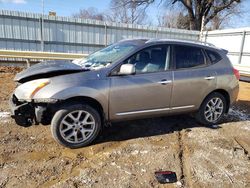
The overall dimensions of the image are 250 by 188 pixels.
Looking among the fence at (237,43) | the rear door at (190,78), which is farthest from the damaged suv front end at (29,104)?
the fence at (237,43)

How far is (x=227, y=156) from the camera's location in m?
3.75

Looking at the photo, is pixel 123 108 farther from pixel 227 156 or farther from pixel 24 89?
pixel 227 156

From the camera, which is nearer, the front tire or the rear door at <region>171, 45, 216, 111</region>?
the front tire

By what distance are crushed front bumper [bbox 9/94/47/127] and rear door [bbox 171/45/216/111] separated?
2.24 metres

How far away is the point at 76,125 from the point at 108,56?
1.36 meters

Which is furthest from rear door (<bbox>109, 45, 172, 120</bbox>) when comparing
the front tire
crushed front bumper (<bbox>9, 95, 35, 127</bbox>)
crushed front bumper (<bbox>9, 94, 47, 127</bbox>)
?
crushed front bumper (<bbox>9, 95, 35, 127</bbox>)

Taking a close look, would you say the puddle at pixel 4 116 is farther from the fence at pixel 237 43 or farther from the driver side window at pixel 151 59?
the fence at pixel 237 43

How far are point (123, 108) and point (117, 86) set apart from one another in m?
0.40

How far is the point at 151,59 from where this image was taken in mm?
4137

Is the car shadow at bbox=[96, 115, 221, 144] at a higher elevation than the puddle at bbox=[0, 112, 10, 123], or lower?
lower

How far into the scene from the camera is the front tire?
140 inches

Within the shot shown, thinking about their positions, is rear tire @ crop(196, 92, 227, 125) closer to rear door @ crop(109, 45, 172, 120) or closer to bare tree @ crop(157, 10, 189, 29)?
rear door @ crop(109, 45, 172, 120)

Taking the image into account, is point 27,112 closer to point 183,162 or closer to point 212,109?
point 183,162

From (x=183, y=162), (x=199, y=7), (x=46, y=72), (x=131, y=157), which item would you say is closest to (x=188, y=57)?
(x=183, y=162)
